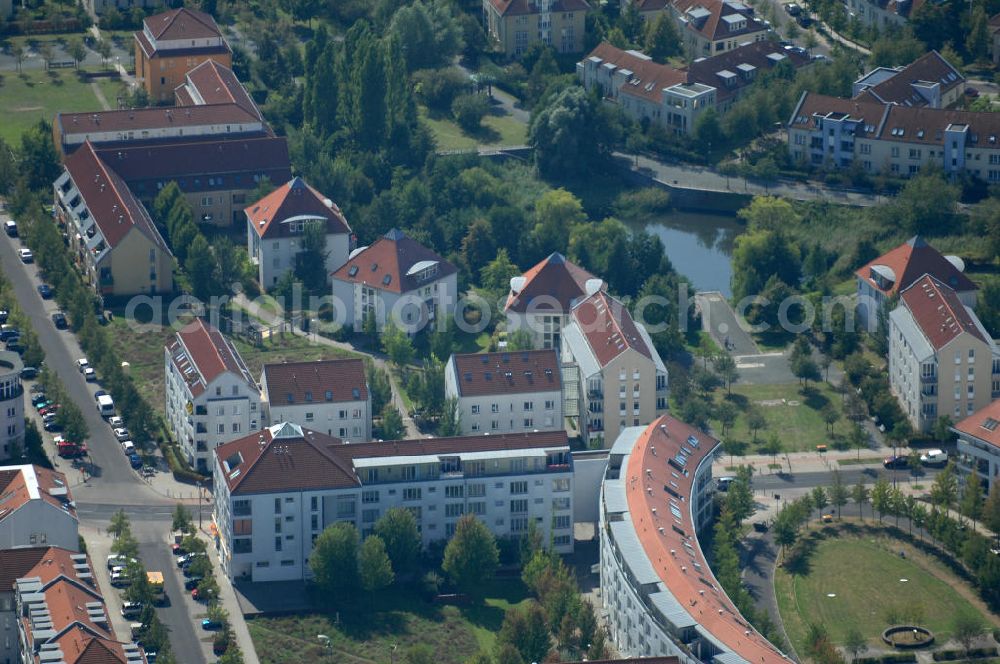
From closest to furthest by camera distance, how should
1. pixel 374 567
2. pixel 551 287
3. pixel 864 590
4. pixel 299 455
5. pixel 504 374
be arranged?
pixel 374 567, pixel 864 590, pixel 299 455, pixel 504 374, pixel 551 287

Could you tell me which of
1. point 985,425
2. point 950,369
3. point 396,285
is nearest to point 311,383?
point 396,285

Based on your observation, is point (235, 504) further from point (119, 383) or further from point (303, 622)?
point (119, 383)

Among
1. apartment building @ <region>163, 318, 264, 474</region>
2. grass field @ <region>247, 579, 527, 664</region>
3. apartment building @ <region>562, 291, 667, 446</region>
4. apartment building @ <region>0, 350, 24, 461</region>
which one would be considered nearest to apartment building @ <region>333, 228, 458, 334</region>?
apartment building @ <region>562, 291, 667, 446</region>

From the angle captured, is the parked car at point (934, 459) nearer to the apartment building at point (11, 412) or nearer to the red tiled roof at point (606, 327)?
the red tiled roof at point (606, 327)

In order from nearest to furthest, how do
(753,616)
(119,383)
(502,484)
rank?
(753,616) → (502,484) → (119,383)

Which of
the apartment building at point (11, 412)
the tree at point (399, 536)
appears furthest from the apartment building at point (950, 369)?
the apartment building at point (11, 412)

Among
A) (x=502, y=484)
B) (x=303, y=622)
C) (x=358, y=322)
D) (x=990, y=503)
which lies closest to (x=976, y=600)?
(x=990, y=503)

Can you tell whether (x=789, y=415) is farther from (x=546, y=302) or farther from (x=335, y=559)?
(x=335, y=559)
